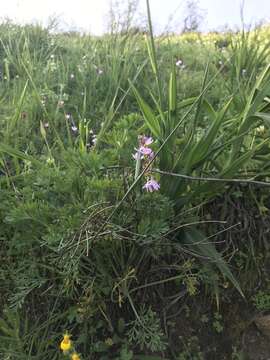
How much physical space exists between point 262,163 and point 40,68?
177 cm

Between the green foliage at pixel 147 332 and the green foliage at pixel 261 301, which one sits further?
the green foliage at pixel 261 301

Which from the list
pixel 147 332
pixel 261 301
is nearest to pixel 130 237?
pixel 147 332

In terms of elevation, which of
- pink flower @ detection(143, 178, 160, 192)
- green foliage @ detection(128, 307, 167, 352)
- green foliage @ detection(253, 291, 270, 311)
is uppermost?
pink flower @ detection(143, 178, 160, 192)

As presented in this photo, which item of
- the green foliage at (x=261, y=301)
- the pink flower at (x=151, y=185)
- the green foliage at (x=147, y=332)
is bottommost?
the green foliage at (x=261, y=301)

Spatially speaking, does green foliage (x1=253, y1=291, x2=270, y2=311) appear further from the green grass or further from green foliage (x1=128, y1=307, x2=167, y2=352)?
green foliage (x1=128, y1=307, x2=167, y2=352)

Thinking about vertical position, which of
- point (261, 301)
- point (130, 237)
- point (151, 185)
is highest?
point (151, 185)

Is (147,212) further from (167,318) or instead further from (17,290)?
(17,290)

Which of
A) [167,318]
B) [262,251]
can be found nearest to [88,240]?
[167,318]

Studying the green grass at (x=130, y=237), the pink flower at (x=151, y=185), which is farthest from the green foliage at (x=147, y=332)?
the pink flower at (x=151, y=185)

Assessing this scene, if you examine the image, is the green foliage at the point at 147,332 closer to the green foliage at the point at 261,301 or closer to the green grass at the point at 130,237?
the green grass at the point at 130,237

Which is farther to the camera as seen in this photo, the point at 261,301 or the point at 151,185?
the point at 261,301

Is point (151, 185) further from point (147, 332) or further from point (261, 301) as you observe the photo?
point (261, 301)

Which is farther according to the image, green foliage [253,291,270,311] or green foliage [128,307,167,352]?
green foliage [253,291,270,311]

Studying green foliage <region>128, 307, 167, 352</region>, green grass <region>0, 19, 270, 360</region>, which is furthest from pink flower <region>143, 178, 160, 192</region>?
green foliage <region>128, 307, 167, 352</region>
